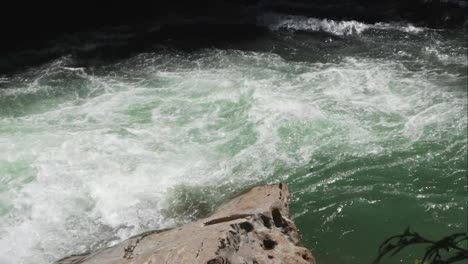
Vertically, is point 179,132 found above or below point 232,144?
above

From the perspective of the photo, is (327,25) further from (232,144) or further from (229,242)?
(229,242)

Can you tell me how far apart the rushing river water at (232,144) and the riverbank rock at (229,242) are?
65cm

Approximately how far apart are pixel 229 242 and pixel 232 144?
2.80 meters

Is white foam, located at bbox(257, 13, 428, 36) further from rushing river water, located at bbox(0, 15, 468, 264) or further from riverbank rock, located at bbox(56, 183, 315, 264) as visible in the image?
riverbank rock, located at bbox(56, 183, 315, 264)

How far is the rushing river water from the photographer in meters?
5.20

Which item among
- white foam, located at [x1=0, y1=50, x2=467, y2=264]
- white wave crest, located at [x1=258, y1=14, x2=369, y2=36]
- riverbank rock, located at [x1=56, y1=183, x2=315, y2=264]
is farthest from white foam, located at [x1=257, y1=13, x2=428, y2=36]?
riverbank rock, located at [x1=56, y1=183, x2=315, y2=264]

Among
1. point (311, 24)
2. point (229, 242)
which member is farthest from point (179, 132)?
point (311, 24)

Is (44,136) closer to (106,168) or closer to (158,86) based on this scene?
(106,168)

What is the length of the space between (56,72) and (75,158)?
3033mm

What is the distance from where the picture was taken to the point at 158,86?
26.2 feet

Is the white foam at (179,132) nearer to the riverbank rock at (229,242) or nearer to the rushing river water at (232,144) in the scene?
the rushing river water at (232,144)

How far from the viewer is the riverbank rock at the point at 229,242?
365cm

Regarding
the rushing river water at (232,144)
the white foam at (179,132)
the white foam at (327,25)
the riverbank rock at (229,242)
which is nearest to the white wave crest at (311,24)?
the white foam at (327,25)

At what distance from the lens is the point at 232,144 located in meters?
6.49
